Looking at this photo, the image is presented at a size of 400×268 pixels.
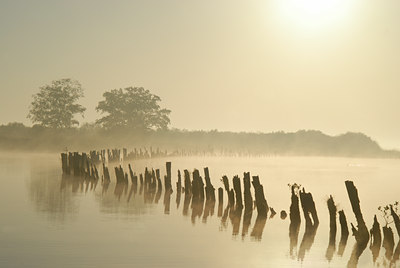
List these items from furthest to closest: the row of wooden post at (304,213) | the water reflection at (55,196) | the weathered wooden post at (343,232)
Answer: the water reflection at (55,196)
the weathered wooden post at (343,232)
the row of wooden post at (304,213)

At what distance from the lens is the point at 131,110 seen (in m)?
111

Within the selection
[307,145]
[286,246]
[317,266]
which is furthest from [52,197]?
[307,145]

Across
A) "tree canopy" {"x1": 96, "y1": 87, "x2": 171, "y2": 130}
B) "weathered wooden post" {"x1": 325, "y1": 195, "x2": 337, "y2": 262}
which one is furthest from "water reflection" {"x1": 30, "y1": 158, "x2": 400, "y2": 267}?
"tree canopy" {"x1": 96, "y1": 87, "x2": 171, "y2": 130}

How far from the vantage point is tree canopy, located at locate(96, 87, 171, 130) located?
111 m

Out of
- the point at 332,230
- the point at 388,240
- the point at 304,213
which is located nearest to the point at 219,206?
the point at 304,213

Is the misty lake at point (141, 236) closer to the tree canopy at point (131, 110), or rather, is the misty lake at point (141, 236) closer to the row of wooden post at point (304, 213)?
the row of wooden post at point (304, 213)

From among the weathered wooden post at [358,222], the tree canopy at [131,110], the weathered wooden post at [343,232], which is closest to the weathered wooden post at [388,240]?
the weathered wooden post at [358,222]

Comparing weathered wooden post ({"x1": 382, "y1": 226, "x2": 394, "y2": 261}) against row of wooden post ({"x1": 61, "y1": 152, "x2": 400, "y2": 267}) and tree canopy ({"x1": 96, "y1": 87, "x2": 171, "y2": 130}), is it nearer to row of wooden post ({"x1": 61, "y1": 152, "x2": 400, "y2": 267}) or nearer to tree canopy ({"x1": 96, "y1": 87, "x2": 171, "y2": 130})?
row of wooden post ({"x1": 61, "y1": 152, "x2": 400, "y2": 267})

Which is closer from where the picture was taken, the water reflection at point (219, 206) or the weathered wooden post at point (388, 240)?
the weathered wooden post at point (388, 240)

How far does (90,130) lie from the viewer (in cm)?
11856

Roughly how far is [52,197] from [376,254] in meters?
18.3

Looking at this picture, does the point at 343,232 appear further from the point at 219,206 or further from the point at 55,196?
the point at 55,196

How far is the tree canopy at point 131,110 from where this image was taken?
364 ft

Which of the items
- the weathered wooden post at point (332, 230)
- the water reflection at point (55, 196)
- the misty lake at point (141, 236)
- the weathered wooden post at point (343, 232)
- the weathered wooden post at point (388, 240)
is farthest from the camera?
the water reflection at point (55, 196)
